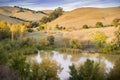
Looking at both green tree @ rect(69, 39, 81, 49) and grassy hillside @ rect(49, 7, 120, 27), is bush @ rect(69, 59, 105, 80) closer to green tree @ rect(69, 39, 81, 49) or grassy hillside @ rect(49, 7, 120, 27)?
green tree @ rect(69, 39, 81, 49)

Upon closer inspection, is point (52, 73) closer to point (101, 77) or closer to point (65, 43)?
point (101, 77)

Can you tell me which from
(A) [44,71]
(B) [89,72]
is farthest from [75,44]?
(B) [89,72]

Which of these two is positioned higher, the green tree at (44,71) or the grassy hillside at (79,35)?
the green tree at (44,71)

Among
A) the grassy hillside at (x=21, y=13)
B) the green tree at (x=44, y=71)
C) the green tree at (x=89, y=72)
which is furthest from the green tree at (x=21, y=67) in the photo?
the grassy hillside at (x=21, y=13)

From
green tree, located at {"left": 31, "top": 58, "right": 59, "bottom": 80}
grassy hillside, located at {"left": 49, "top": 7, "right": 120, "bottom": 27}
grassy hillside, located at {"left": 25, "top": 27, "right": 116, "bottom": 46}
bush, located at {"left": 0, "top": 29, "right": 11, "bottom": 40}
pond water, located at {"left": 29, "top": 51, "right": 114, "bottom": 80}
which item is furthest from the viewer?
grassy hillside, located at {"left": 49, "top": 7, "right": 120, "bottom": 27}

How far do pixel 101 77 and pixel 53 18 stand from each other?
6359cm

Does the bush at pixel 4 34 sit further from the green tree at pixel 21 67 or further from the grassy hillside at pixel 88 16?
the green tree at pixel 21 67

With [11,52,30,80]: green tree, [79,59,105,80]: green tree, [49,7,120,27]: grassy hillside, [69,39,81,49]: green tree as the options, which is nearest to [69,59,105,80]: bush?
[79,59,105,80]: green tree

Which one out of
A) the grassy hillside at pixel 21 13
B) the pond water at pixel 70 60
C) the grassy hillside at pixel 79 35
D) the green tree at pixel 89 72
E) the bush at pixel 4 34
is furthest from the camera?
the grassy hillside at pixel 21 13

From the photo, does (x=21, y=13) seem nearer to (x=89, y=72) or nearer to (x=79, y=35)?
(x=79, y=35)

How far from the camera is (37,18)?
80.8 meters

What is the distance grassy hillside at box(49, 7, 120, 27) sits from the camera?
62.2m

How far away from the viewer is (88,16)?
67.5 metres

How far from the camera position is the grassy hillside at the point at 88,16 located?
62156 mm
